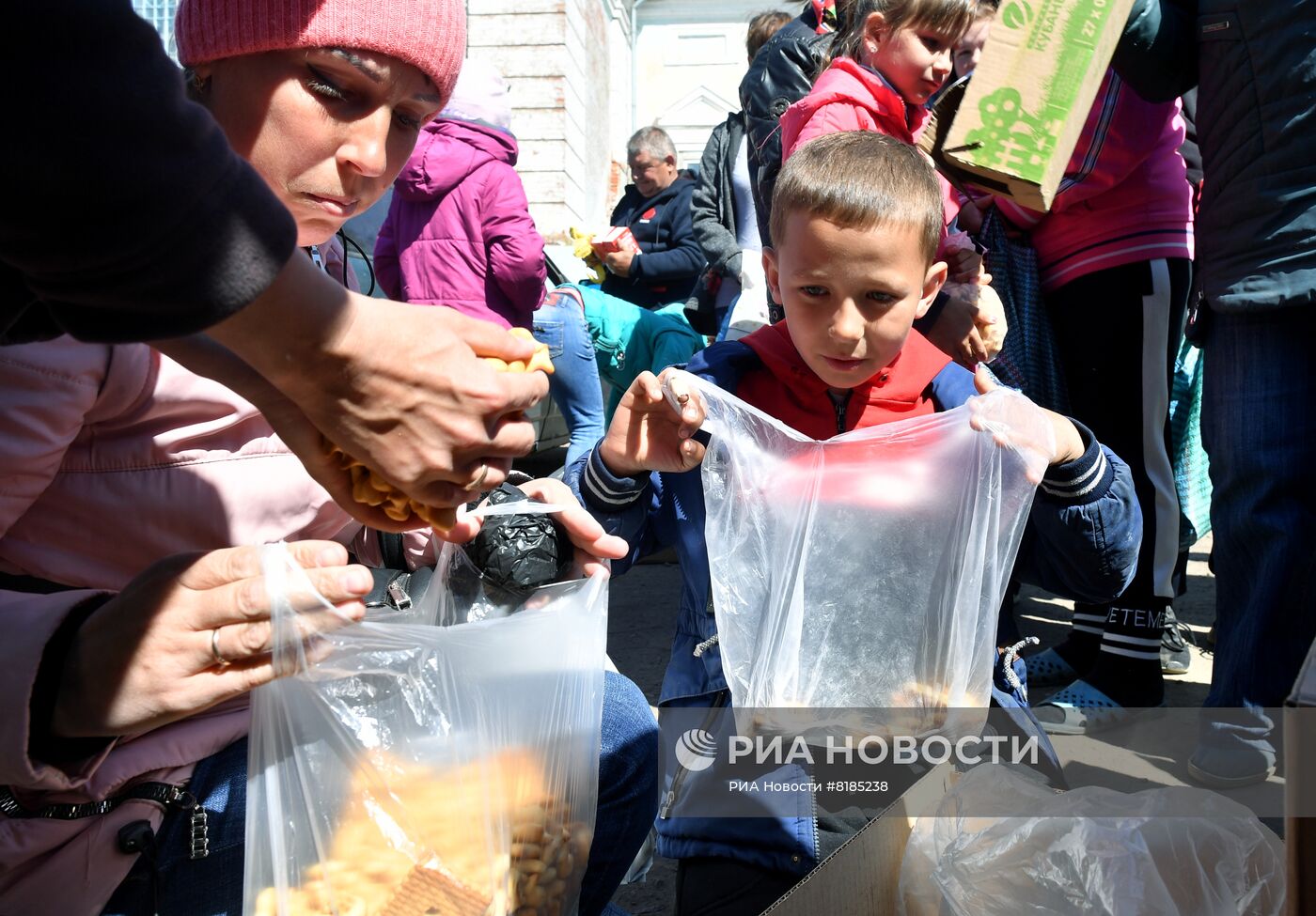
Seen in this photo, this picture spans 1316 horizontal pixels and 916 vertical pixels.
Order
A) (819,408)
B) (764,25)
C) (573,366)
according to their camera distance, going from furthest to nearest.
A: 1. (573,366)
2. (764,25)
3. (819,408)

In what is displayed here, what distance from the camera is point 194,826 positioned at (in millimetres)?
1100

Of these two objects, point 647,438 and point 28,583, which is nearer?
point 28,583

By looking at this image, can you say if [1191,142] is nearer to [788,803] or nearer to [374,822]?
[788,803]

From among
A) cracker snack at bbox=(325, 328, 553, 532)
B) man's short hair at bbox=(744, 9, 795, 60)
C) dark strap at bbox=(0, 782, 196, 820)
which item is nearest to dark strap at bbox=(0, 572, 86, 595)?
dark strap at bbox=(0, 782, 196, 820)

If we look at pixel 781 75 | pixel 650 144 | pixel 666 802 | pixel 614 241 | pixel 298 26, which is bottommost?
pixel 666 802

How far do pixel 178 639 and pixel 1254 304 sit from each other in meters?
1.94

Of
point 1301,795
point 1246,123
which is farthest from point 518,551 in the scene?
point 1246,123

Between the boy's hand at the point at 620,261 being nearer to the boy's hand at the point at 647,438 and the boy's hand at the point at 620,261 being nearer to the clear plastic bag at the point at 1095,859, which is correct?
the boy's hand at the point at 647,438

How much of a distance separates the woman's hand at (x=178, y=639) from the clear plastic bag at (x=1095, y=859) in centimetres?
81

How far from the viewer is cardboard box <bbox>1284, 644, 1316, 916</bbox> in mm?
728

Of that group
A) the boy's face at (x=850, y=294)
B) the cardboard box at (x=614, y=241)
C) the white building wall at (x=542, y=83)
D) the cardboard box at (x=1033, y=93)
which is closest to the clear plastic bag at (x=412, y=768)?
the boy's face at (x=850, y=294)

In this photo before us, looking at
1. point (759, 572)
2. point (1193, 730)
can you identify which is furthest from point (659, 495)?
point (1193, 730)

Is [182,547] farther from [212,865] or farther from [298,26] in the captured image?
[298,26]

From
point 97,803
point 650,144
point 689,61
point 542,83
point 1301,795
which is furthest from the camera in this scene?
point 689,61
